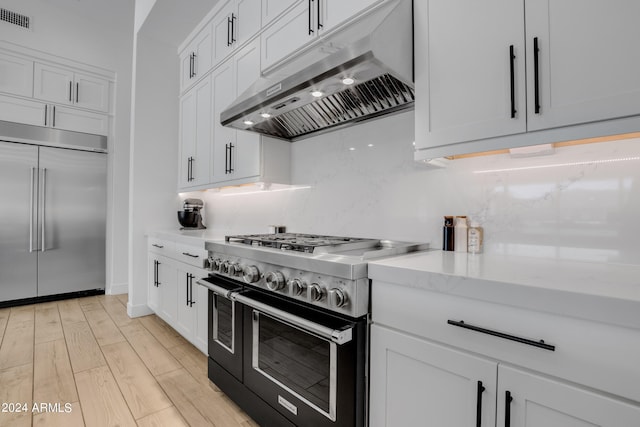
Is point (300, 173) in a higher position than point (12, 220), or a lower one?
higher

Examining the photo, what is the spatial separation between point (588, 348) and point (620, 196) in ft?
2.40

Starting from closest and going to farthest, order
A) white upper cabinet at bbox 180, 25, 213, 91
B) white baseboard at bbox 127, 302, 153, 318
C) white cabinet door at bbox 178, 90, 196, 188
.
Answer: white upper cabinet at bbox 180, 25, 213, 91 → white cabinet door at bbox 178, 90, 196, 188 → white baseboard at bbox 127, 302, 153, 318

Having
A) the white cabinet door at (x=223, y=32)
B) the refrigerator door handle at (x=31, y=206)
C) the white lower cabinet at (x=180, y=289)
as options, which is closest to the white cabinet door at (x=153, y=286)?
the white lower cabinet at (x=180, y=289)

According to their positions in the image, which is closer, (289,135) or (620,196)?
(620,196)

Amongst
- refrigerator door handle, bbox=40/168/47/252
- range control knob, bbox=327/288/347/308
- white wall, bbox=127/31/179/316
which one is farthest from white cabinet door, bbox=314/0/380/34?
refrigerator door handle, bbox=40/168/47/252

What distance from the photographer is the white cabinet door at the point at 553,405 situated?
735 mm

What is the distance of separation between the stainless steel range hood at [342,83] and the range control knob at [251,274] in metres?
0.93

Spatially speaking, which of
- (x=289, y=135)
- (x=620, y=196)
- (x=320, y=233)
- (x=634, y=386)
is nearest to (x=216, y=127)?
(x=289, y=135)

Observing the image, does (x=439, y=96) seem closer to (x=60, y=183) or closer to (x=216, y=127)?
(x=216, y=127)

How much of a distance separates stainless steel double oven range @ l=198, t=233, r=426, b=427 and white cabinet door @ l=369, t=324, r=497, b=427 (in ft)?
0.23

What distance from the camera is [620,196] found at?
3.82 ft

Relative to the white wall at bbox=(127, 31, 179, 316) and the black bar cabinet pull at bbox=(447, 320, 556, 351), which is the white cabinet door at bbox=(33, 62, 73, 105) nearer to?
the white wall at bbox=(127, 31, 179, 316)

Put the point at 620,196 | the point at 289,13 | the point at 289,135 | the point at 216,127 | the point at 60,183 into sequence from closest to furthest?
the point at 620,196
the point at 289,13
the point at 289,135
the point at 216,127
the point at 60,183

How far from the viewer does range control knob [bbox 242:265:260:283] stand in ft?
5.29
